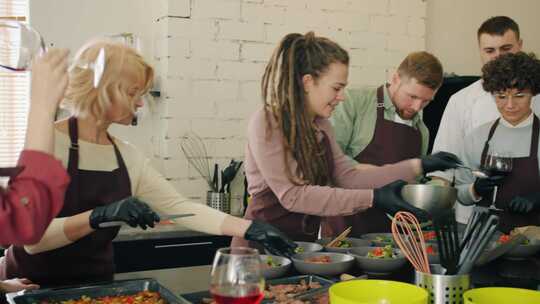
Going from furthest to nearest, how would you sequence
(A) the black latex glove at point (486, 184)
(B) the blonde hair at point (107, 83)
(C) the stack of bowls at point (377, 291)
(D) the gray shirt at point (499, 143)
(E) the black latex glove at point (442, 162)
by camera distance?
1. (D) the gray shirt at point (499, 143)
2. (A) the black latex glove at point (486, 184)
3. (E) the black latex glove at point (442, 162)
4. (B) the blonde hair at point (107, 83)
5. (C) the stack of bowls at point (377, 291)

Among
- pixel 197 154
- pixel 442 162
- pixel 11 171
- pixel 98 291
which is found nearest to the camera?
pixel 11 171

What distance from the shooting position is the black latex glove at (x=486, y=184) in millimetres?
2677

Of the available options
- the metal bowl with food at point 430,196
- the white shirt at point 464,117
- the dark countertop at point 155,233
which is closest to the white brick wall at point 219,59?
the dark countertop at point 155,233

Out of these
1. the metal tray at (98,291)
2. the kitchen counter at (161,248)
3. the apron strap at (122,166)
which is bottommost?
the kitchen counter at (161,248)

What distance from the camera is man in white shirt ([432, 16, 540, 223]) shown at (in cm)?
316

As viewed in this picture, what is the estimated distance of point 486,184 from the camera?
107 inches

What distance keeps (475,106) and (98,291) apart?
2267 millimetres

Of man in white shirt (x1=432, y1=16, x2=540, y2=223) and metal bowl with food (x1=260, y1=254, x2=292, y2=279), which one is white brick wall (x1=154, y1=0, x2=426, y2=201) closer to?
man in white shirt (x1=432, y1=16, x2=540, y2=223)

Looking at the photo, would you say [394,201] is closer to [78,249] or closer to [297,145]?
[297,145]

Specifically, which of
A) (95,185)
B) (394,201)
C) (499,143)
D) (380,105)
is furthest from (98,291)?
(499,143)

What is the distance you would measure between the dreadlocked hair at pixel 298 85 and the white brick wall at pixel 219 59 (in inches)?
48.9

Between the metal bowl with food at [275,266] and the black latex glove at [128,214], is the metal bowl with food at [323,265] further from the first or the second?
the black latex glove at [128,214]

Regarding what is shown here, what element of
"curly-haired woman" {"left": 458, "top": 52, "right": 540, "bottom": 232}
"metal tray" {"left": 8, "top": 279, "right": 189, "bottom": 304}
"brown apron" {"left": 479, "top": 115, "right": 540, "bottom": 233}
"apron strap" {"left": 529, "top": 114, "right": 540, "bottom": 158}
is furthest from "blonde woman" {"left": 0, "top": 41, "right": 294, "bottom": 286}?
"apron strap" {"left": 529, "top": 114, "right": 540, "bottom": 158}

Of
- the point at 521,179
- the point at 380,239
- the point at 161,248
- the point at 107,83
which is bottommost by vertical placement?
the point at 161,248
